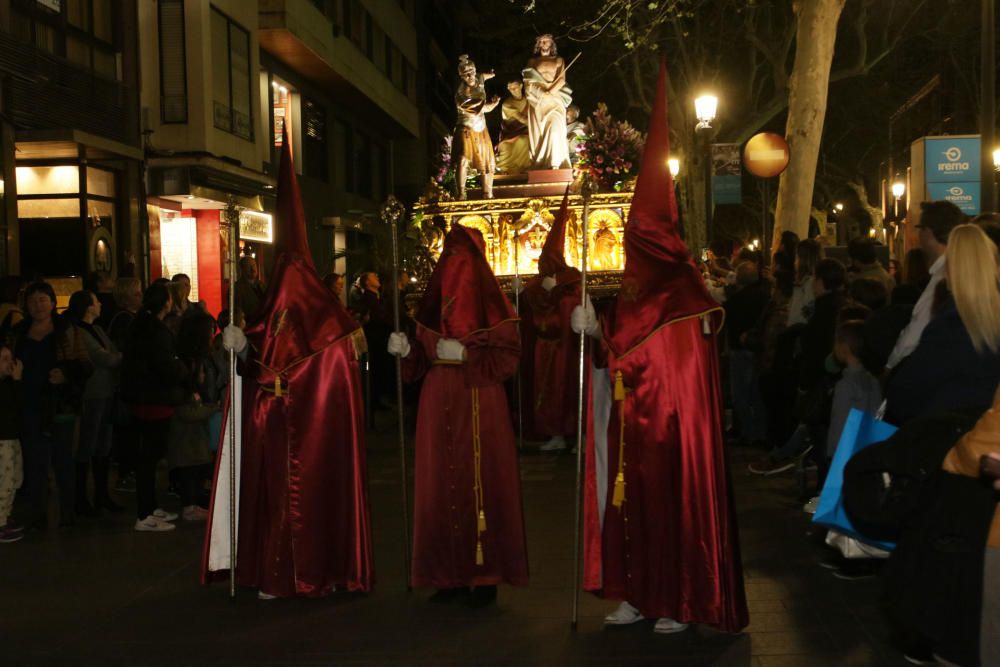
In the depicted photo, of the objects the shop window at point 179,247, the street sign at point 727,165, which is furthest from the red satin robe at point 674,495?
the shop window at point 179,247

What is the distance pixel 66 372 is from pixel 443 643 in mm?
4238

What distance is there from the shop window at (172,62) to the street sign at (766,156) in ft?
32.3

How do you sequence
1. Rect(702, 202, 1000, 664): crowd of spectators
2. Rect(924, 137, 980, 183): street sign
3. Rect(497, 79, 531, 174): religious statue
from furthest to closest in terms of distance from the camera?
Rect(497, 79, 531, 174): religious statue, Rect(924, 137, 980, 183): street sign, Rect(702, 202, 1000, 664): crowd of spectators

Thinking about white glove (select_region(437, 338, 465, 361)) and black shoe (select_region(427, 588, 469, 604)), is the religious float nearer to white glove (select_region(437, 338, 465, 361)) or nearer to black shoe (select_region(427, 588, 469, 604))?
white glove (select_region(437, 338, 465, 361))

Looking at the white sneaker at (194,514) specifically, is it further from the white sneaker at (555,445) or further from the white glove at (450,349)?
the white sneaker at (555,445)

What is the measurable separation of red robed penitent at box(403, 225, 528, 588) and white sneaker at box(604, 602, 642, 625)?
653 millimetres

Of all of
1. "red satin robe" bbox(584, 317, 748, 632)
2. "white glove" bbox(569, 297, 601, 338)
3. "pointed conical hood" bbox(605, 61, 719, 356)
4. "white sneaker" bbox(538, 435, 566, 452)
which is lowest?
"white sneaker" bbox(538, 435, 566, 452)

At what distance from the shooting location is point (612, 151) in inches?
613

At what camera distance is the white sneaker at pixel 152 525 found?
8836mm

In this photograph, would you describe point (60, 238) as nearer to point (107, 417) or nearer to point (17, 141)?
point (17, 141)

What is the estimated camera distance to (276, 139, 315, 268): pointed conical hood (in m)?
7.02

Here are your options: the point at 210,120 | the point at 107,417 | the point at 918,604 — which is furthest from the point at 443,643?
the point at 210,120

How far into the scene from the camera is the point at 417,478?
6.78m

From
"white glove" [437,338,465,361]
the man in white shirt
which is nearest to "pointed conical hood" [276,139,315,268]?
"white glove" [437,338,465,361]
